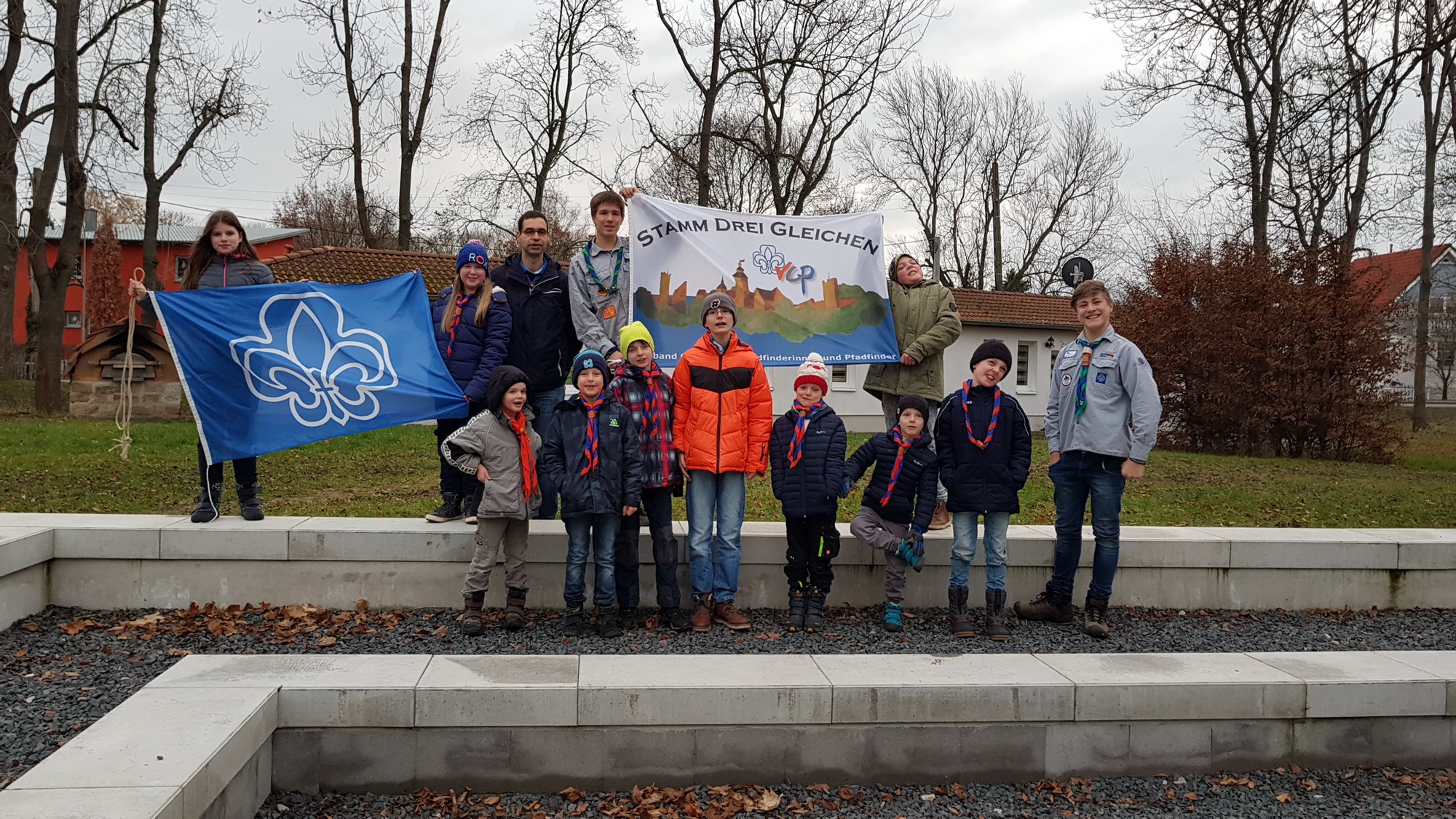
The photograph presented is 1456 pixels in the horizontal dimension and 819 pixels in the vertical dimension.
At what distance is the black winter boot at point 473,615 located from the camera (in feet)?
18.4

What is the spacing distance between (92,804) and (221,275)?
13.8 feet

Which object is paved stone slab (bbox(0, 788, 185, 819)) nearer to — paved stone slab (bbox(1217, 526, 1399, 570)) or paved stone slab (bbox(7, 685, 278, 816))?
paved stone slab (bbox(7, 685, 278, 816))

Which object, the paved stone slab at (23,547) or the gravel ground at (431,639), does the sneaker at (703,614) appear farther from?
the paved stone slab at (23,547)

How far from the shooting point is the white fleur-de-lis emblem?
6.19 meters

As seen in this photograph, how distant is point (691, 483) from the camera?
5.72 meters

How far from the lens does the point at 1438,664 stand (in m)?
5.20

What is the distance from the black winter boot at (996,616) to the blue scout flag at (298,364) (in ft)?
11.9

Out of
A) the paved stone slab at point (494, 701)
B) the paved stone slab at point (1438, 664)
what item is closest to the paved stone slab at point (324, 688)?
the paved stone slab at point (494, 701)

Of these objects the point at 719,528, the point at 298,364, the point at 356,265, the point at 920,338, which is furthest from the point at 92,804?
the point at 356,265

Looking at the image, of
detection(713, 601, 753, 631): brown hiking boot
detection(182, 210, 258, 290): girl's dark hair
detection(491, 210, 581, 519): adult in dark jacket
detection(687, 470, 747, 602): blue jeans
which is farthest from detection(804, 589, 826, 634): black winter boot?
detection(182, 210, 258, 290): girl's dark hair

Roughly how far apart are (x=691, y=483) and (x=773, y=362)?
178 centimetres

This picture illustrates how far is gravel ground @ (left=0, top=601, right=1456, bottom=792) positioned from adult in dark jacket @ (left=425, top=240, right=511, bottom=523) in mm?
861

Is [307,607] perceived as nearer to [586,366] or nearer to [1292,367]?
[586,366]

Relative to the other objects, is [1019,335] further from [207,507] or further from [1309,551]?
[207,507]
